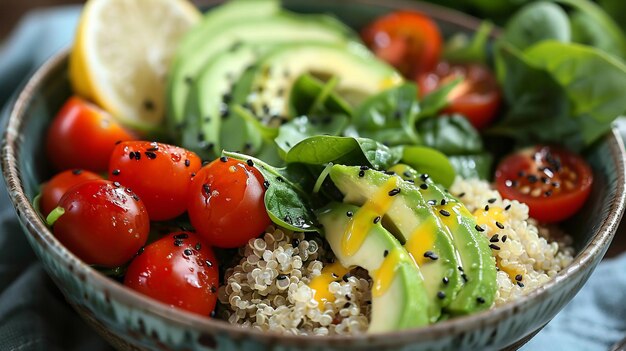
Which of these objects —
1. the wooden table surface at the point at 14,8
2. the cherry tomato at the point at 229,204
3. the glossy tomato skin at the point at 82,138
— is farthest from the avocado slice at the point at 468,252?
the wooden table surface at the point at 14,8

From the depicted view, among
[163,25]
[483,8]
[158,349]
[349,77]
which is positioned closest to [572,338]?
[349,77]

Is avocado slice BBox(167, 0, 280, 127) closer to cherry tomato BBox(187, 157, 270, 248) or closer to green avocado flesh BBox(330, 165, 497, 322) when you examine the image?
cherry tomato BBox(187, 157, 270, 248)

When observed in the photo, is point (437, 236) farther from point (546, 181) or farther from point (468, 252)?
point (546, 181)

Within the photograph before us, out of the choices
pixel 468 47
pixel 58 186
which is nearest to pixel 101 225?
pixel 58 186

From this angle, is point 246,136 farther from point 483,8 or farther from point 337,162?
point 483,8

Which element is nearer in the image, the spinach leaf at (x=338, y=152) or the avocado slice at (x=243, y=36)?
the spinach leaf at (x=338, y=152)

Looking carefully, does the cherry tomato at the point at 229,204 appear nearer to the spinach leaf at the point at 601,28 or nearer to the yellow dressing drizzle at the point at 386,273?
the yellow dressing drizzle at the point at 386,273
